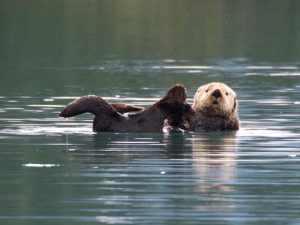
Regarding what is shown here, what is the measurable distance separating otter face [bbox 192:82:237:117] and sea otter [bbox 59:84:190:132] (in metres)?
0.33

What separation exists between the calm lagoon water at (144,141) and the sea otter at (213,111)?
0.17 metres

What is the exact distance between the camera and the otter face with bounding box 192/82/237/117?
15.4 m

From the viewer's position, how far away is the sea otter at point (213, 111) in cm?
1545

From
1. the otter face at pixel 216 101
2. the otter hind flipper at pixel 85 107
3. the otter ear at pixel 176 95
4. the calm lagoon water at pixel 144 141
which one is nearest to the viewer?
the calm lagoon water at pixel 144 141

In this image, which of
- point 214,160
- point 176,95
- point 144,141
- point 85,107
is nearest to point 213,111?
point 176,95

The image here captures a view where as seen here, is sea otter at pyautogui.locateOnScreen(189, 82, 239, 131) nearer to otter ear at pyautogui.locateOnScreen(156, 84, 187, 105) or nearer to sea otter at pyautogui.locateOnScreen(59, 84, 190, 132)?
sea otter at pyautogui.locateOnScreen(59, 84, 190, 132)

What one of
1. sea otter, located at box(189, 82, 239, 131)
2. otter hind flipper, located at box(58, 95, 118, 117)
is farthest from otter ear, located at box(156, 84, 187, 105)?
otter hind flipper, located at box(58, 95, 118, 117)

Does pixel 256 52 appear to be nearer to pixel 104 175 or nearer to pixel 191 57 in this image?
pixel 191 57

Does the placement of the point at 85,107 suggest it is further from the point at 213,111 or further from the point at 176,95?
the point at 213,111

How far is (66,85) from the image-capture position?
70.2ft

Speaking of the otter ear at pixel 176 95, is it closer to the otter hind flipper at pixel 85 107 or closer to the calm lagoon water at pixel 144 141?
the calm lagoon water at pixel 144 141

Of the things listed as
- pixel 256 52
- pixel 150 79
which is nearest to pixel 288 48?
pixel 256 52

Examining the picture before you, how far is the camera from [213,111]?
51.1ft

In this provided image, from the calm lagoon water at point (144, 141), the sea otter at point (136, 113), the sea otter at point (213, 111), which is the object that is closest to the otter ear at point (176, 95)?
the sea otter at point (136, 113)
